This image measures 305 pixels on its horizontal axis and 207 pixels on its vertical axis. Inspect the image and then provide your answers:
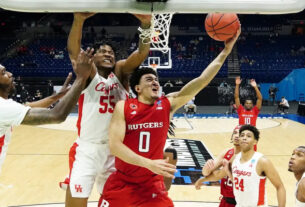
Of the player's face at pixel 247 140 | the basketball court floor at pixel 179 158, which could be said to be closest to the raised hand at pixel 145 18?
the player's face at pixel 247 140

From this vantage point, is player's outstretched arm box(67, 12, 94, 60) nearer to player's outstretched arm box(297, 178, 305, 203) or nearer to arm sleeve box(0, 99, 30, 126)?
arm sleeve box(0, 99, 30, 126)

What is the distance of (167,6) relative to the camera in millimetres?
2521

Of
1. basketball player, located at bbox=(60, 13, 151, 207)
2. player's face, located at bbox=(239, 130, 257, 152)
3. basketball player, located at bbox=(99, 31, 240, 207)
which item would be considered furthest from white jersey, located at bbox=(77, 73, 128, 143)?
player's face, located at bbox=(239, 130, 257, 152)

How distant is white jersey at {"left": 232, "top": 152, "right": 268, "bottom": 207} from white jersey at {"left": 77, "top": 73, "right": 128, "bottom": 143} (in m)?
1.39

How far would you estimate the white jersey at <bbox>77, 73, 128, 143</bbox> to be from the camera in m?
3.21

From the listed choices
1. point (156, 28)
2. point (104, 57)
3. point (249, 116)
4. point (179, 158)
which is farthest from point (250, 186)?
point (179, 158)

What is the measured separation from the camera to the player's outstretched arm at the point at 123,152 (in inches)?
95.2

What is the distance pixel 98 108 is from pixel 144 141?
609 mm

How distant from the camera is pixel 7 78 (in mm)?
2740

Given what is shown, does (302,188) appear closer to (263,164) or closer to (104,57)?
(263,164)

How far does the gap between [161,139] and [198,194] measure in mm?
2977

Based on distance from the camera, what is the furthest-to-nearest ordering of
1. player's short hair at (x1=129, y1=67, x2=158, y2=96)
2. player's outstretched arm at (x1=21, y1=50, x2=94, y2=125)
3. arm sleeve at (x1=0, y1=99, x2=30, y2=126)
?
player's short hair at (x1=129, y1=67, x2=158, y2=96), arm sleeve at (x1=0, y1=99, x2=30, y2=126), player's outstretched arm at (x1=21, y1=50, x2=94, y2=125)

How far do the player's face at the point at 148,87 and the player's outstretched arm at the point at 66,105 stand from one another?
0.71 meters

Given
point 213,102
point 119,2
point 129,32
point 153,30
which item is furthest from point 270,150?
point 129,32
